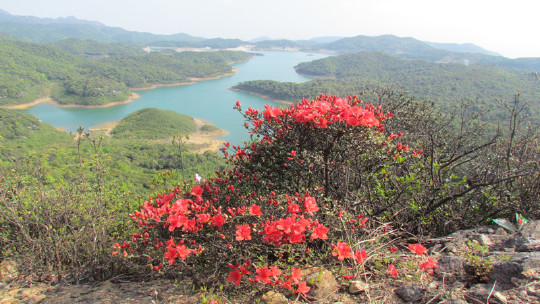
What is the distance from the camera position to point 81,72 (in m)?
75.4

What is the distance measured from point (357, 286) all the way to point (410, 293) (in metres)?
0.30

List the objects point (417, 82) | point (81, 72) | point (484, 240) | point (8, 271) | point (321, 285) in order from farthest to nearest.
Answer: point (81, 72) < point (417, 82) < point (8, 271) < point (484, 240) < point (321, 285)

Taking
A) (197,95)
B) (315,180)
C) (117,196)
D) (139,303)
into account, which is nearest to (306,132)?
(315,180)

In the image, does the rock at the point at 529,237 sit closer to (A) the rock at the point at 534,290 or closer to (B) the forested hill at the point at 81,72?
(A) the rock at the point at 534,290

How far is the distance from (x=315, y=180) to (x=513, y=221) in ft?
5.82

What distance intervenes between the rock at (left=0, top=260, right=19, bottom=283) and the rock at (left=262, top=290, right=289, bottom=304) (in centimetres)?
264

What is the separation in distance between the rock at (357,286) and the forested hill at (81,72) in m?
63.4

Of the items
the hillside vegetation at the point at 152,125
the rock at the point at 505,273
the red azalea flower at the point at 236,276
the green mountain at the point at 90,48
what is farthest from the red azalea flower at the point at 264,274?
the green mountain at the point at 90,48

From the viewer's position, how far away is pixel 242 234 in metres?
1.66

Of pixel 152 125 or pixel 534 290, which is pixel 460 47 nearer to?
pixel 152 125

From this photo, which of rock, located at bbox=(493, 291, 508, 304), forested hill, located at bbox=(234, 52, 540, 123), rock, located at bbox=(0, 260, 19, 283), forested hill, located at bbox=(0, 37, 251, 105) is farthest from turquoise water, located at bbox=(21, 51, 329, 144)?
rock, located at bbox=(493, 291, 508, 304)

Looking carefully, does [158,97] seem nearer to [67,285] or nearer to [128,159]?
[128,159]

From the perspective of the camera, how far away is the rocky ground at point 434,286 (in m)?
1.61

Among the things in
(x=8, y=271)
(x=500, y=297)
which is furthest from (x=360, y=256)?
(x=8, y=271)
